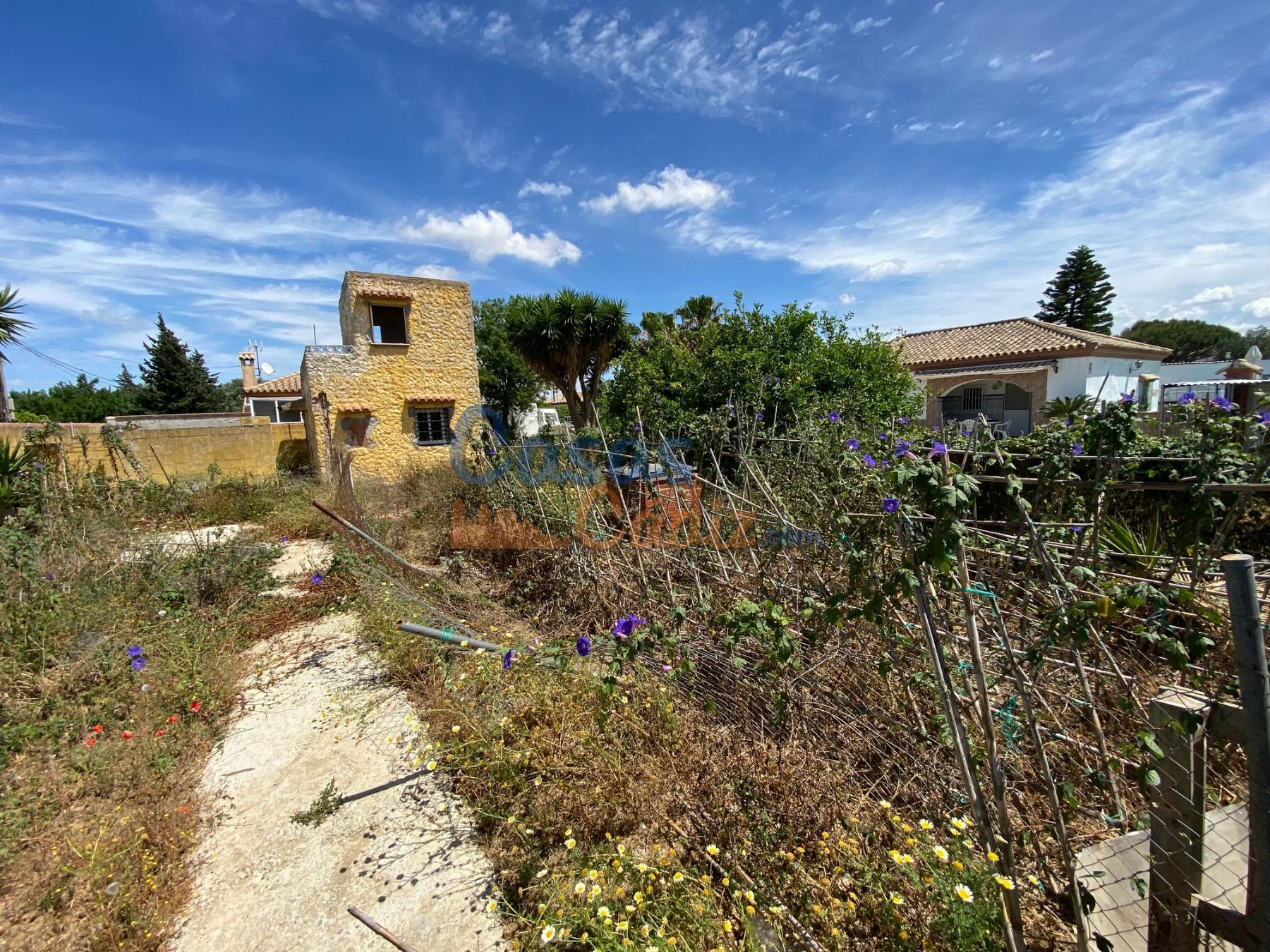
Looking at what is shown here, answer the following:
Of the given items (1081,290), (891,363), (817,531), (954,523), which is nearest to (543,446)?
(817,531)

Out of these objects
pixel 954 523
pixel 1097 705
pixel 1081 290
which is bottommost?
pixel 1097 705

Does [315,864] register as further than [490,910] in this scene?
Yes

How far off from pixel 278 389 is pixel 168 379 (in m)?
12.4

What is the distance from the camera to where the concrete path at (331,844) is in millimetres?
1800

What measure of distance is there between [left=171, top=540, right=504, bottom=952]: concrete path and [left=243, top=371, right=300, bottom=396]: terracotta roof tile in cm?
2130

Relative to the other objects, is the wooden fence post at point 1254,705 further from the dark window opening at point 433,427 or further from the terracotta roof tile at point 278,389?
the terracotta roof tile at point 278,389

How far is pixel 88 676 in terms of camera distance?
3.14m

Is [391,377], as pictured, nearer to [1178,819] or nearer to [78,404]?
[1178,819]

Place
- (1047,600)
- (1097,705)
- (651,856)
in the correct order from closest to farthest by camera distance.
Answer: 1. (1097,705)
2. (651,856)
3. (1047,600)

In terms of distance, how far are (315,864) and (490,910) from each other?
834mm

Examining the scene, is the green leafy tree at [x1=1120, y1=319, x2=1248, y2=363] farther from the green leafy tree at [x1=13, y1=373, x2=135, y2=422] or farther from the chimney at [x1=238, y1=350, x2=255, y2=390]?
the green leafy tree at [x1=13, y1=373, x2=135, y2=422]

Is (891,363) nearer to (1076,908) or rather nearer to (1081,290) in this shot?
(1076,908)

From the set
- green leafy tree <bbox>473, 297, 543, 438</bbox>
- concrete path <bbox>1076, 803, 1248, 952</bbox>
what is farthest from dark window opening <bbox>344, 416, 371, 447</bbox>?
concrete path <bbox>1076, 803, 1248, 952</bbox>

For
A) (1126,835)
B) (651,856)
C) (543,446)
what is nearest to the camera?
(1126,835)
